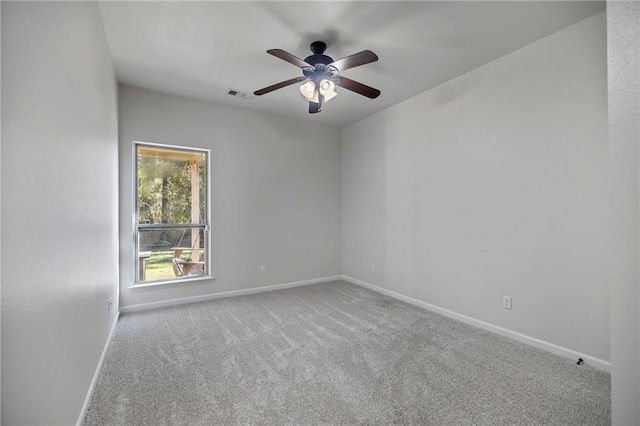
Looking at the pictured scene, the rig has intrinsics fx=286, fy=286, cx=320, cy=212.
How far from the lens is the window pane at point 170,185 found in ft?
12.1

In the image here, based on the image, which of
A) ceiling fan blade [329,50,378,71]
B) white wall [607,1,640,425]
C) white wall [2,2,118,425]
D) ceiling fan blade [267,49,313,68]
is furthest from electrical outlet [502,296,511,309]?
white wall [2,2,118,425]

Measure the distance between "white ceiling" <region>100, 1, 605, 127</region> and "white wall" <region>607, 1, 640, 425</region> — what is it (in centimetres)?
124

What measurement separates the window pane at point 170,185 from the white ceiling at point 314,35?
886 mm

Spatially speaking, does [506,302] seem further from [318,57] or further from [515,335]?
[318,57]

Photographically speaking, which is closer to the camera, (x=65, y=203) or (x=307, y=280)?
(x=65, y=203)

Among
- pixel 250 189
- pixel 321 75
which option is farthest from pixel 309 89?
pixel 250 189

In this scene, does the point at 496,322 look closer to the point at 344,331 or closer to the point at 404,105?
the point at 344,331

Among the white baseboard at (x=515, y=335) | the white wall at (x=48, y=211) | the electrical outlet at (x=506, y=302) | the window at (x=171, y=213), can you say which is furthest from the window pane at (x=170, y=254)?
the electrical outlet at (x=506, y=302)

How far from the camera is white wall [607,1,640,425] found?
1177 mm

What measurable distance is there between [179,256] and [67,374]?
262 cm

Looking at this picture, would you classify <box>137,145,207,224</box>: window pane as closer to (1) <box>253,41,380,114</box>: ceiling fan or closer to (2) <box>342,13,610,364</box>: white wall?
(1) <box>253,41,380,114</box>: ceiling fan

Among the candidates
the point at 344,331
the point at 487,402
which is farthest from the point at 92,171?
the point at 487,402

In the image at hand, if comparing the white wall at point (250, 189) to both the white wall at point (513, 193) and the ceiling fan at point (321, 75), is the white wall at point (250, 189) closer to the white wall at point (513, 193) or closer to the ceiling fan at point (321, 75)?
the white wall at point (513, 193)

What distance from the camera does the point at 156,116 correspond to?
3680 millimetres
